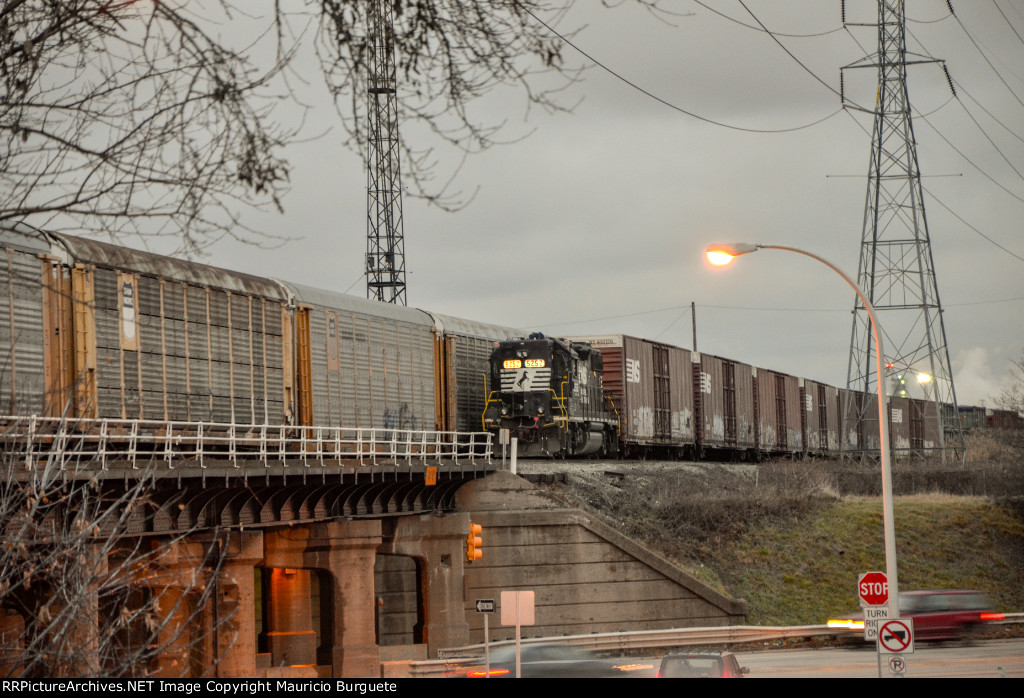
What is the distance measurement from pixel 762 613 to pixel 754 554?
11.6 feet

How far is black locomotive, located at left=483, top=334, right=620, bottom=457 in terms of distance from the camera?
1549 inches

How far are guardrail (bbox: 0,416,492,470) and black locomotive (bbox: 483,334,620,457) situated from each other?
2.27 m

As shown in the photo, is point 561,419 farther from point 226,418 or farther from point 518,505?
point 226,418

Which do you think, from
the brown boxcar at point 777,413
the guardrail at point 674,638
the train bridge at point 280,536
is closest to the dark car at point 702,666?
the train bridge at point 280,536

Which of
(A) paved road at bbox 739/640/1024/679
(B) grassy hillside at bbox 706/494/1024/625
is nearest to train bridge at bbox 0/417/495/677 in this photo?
(A) paved road at bbox 739/640/1024/679

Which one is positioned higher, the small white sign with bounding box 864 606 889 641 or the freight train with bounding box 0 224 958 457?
the freight train with bounding box 0 224 958 457

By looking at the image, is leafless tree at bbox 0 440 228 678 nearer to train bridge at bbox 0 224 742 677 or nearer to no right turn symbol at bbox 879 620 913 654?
train bridge at bbox 0 224 742 677

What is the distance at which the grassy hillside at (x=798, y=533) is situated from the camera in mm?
38281

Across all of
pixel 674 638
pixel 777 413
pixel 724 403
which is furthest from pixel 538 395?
pixel 777 413

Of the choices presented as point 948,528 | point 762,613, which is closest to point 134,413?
point 762,613

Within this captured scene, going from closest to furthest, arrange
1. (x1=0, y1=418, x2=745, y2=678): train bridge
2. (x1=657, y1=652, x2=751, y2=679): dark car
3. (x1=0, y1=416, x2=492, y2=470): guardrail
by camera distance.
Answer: (x1=0, y1=416, x2=492, y2=470): guardrail < (x1=657, y1=652, x2=751, y2=679): dark car < (x1=0, y1=418, x2=745, y2=678): train bridge

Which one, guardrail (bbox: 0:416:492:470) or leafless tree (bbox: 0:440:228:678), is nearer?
leafless tree (bbox: 0:440:228:678)

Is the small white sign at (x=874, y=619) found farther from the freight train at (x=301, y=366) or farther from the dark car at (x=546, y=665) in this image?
the freight train at (x=301, y=366)

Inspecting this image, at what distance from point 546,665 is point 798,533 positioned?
18.6 metres
